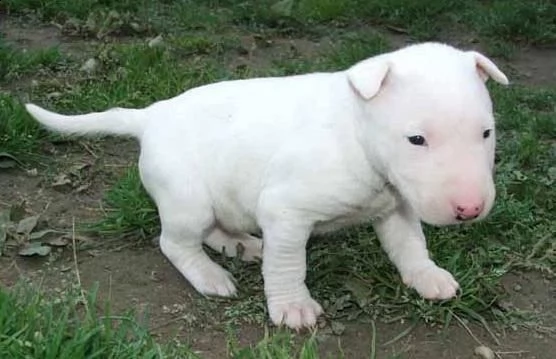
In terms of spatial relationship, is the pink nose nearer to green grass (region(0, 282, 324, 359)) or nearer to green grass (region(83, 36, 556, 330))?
green grass (region(0, 282, 324, 359))

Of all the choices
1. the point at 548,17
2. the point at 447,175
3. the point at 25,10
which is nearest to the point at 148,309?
the point at 447,175

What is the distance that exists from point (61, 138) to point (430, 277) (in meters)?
2.21

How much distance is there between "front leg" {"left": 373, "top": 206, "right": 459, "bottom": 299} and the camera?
159 inches

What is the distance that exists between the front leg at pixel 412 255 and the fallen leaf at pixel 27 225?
1.46m

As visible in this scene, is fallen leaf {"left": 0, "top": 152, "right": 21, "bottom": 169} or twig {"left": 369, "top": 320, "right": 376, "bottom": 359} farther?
fallen leaf {"left": 0, "top": 152, "right": 21, "bottom": 169}

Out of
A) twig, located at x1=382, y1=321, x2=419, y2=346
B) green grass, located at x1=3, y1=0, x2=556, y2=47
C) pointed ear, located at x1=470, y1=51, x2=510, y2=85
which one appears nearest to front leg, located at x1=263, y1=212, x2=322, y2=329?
twig, located at x1=382, y1=321, x2=419, y2=346

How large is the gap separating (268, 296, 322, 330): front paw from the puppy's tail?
100cm

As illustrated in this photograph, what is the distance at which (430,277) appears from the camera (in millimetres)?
4047

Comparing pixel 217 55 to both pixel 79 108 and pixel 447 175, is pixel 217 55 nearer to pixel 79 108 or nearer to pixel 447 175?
pixel 79 108

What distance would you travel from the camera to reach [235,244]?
4512 mm

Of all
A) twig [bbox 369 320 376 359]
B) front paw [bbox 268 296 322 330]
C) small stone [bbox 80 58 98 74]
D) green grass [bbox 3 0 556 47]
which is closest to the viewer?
twig [bbox 369 320 376 359]

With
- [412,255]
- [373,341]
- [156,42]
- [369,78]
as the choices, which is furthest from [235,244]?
[156,42]

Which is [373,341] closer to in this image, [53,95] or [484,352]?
[484,352]

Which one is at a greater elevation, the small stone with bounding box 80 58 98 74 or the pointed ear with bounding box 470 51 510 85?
the pointed ear with bounding box 470 51 510 85
